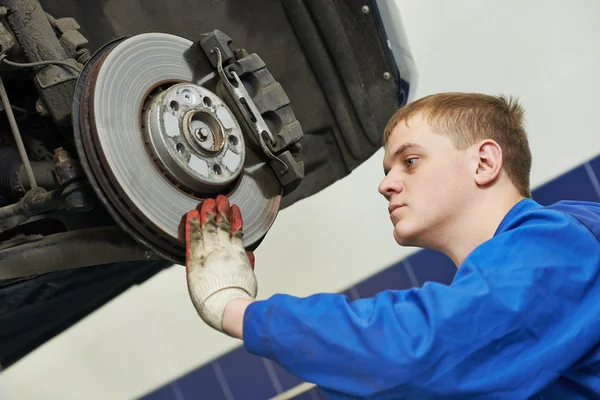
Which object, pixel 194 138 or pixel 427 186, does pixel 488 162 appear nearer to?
pixel 427 186

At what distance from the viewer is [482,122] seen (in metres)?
0.86

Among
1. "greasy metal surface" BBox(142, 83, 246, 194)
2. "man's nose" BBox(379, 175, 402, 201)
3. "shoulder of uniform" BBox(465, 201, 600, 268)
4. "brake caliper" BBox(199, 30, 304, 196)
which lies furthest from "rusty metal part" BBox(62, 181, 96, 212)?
"shoulder of uniform" BBox(465, 201, 600, 268)

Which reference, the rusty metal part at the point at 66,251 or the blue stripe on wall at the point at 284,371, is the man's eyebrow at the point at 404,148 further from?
the blue stripe on wall at the point at 284,371

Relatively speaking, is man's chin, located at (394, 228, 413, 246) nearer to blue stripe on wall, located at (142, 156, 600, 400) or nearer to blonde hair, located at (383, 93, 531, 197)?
blonde hair, located at (383, 93, 531, 197)

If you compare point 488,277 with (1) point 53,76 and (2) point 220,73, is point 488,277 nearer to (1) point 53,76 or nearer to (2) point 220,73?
(2) point 220,73

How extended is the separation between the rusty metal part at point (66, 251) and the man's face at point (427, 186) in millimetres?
379

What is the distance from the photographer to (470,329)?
0.62 meters

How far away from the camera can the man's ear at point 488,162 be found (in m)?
0.81

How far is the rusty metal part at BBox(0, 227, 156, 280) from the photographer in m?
0.86

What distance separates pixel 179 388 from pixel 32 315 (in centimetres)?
89

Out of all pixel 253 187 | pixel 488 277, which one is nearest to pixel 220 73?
pixel 253 187

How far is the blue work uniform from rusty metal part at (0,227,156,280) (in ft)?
1.05

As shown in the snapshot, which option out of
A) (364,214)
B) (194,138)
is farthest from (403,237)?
(364,214)

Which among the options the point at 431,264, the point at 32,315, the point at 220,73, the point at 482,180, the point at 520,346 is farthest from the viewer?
the point at 431,264
